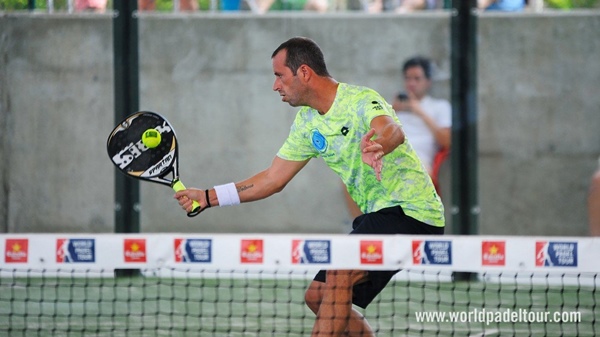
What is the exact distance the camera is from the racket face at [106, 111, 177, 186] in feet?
16.7

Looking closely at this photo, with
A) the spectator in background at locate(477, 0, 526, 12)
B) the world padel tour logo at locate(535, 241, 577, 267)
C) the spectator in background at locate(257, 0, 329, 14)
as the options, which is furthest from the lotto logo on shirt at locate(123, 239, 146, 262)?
the spectator in background at locate(477, 0, 526, 12)

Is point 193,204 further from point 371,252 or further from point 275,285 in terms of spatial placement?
point 275,285

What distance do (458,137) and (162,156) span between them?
363 centimetres

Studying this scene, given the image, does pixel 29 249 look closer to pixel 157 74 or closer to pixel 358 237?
pixel 358 237

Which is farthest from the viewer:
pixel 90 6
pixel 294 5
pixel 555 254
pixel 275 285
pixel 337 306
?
pixel 294 5

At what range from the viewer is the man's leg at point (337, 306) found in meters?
4.74

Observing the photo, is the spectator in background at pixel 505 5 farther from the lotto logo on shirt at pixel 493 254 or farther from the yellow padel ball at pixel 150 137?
the yellow padel ball at pixel 150 137

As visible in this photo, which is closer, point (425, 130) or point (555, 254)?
point (555, 254)

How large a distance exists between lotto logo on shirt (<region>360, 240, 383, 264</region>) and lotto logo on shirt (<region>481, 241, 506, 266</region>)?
1.48 ft

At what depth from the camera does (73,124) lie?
30.3ft

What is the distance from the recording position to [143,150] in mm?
5129

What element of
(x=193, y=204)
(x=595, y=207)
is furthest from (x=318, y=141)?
(x=595, y=207)

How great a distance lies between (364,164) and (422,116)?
3848mm

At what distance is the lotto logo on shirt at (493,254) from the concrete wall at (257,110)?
4171 mm
